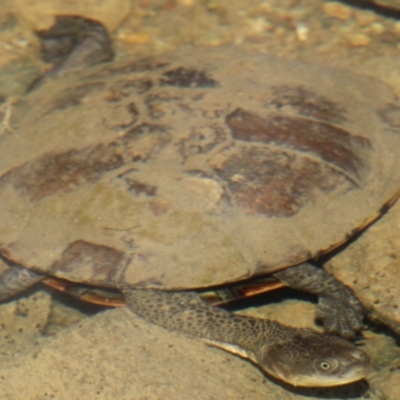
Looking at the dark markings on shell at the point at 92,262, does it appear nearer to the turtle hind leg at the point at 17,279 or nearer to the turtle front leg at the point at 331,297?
the turtle hind leg at the point at 17,279

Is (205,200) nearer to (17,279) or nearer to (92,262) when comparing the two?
(92,262)

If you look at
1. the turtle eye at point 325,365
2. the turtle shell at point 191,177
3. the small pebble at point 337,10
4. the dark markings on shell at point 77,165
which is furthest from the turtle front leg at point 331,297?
the small pebble at point 337,10

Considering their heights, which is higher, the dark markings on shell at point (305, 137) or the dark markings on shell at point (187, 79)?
the dark markings on shell at point (187, 79)

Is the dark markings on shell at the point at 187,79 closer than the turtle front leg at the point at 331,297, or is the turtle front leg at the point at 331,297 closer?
the turtle front leg at the point at 331,297

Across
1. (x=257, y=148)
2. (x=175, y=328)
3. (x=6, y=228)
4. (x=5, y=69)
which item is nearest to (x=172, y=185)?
(x=257, y=148)

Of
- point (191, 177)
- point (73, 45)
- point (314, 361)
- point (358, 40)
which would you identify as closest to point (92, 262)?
point (191, 177)

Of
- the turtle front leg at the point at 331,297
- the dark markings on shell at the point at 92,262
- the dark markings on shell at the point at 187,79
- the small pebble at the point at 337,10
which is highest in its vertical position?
the dark markings on shell at the point at 187,79

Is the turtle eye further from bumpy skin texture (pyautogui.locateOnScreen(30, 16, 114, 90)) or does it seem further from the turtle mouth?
bumpy skin texture (pyautogui.locateOnScreen(30, 16, 114, 90))

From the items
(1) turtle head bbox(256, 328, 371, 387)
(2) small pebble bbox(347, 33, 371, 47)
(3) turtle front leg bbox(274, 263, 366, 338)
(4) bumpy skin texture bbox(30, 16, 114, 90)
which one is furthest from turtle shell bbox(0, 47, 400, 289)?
(2) small pebble bbox(347, 33, 371, 47)
